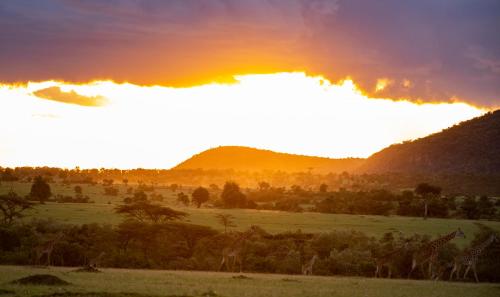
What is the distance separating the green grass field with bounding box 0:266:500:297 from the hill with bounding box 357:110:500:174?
117 m

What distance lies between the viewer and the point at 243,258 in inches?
2088

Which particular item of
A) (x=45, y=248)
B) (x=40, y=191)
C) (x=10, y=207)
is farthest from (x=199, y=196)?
(x=45, y=248)

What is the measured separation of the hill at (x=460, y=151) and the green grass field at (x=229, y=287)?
385 ft

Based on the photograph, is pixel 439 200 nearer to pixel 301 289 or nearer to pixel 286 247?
pixel 286 247

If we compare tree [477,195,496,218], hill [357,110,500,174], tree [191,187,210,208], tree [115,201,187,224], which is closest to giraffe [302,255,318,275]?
tree [115,201,187,224]

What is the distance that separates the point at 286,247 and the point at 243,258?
472 cm

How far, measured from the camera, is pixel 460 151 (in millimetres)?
166875

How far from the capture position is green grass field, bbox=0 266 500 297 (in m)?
30.9

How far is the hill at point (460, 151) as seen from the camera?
154625mm

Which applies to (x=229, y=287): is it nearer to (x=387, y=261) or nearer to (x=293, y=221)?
(x=387, y=261)

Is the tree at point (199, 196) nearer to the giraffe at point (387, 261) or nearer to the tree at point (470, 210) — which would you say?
the tree at point (470, 210)

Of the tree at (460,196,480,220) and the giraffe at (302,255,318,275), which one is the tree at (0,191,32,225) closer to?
the giraffe at (302,255,318,275)

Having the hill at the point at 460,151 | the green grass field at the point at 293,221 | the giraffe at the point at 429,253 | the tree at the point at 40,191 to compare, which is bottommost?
the giraffe at the point at 429,253

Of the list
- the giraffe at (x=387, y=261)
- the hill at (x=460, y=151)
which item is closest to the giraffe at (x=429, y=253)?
the giraffe at (x=387, y=261)
